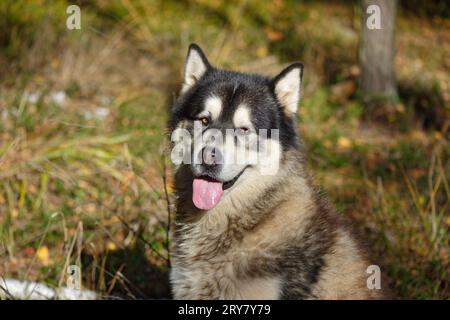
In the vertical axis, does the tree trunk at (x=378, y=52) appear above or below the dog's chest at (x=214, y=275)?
above

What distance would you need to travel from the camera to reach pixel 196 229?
4070mm

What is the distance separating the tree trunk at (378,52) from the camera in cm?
892

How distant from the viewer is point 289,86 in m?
4.18

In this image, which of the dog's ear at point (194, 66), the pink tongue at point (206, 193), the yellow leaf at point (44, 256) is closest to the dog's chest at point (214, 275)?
the pink tongue at point (206, 193)

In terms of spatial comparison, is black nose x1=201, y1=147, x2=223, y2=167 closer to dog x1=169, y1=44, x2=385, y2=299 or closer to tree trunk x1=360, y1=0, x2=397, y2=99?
dog x1=169, y1=44, x2=385, y2=299

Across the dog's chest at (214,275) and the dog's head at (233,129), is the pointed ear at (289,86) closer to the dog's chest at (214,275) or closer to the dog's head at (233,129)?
the dog's head at (233,129)

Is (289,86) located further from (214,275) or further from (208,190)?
(214,275)

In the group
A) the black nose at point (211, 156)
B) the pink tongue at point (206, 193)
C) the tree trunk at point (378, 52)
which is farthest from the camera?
the tree trunk at point (378, 52)

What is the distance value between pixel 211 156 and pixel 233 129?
287 millimetres

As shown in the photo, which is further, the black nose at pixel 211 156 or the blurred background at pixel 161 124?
the blurred background at pixel 161 124

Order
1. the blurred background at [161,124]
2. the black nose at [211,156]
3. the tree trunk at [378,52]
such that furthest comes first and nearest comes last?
1. the tree trunk at [378,52]
2. the blurred background at [161,124]
3. the black nose at [211,156]

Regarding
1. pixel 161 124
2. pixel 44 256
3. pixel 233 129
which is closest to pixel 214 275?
pixel 233 129

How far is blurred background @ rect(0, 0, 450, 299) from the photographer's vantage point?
5.45 metres

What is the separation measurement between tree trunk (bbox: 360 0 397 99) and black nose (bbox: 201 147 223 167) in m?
5.71
